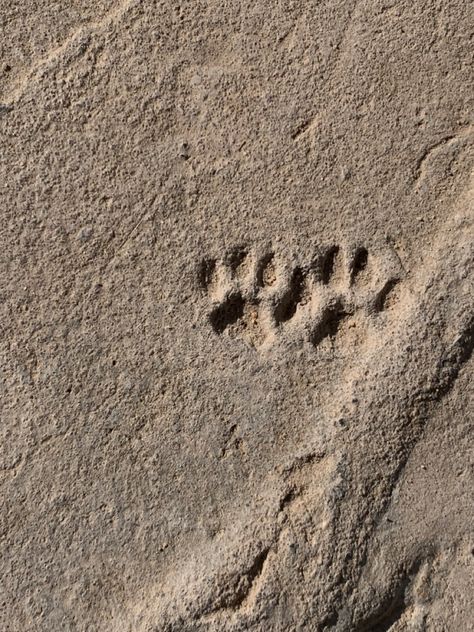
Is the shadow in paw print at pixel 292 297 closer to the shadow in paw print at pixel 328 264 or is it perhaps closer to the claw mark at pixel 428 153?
the shadow in paw print at pixel 328 264

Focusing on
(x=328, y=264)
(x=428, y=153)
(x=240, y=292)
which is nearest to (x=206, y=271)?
(x=240, y=292)

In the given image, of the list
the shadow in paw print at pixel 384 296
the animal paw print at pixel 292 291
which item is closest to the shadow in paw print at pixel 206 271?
the animal paw print at pixel 292 291

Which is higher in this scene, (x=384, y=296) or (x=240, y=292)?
(x=240, y=292)

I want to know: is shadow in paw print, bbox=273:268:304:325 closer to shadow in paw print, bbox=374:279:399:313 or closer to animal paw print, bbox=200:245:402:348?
animal paw print, bbox=200:245:402:348

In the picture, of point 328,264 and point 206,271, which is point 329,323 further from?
point 206,271

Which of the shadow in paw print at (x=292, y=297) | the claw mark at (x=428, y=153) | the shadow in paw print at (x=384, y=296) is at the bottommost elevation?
the shadow in paw print at (x=384, y=296)

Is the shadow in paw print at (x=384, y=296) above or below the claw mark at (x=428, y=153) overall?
below

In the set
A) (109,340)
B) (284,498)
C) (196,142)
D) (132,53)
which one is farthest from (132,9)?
(284,498)

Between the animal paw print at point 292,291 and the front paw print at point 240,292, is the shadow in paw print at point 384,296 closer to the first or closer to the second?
the animal paw print at point 292,291

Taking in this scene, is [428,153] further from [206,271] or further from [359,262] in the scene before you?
[206,271]
